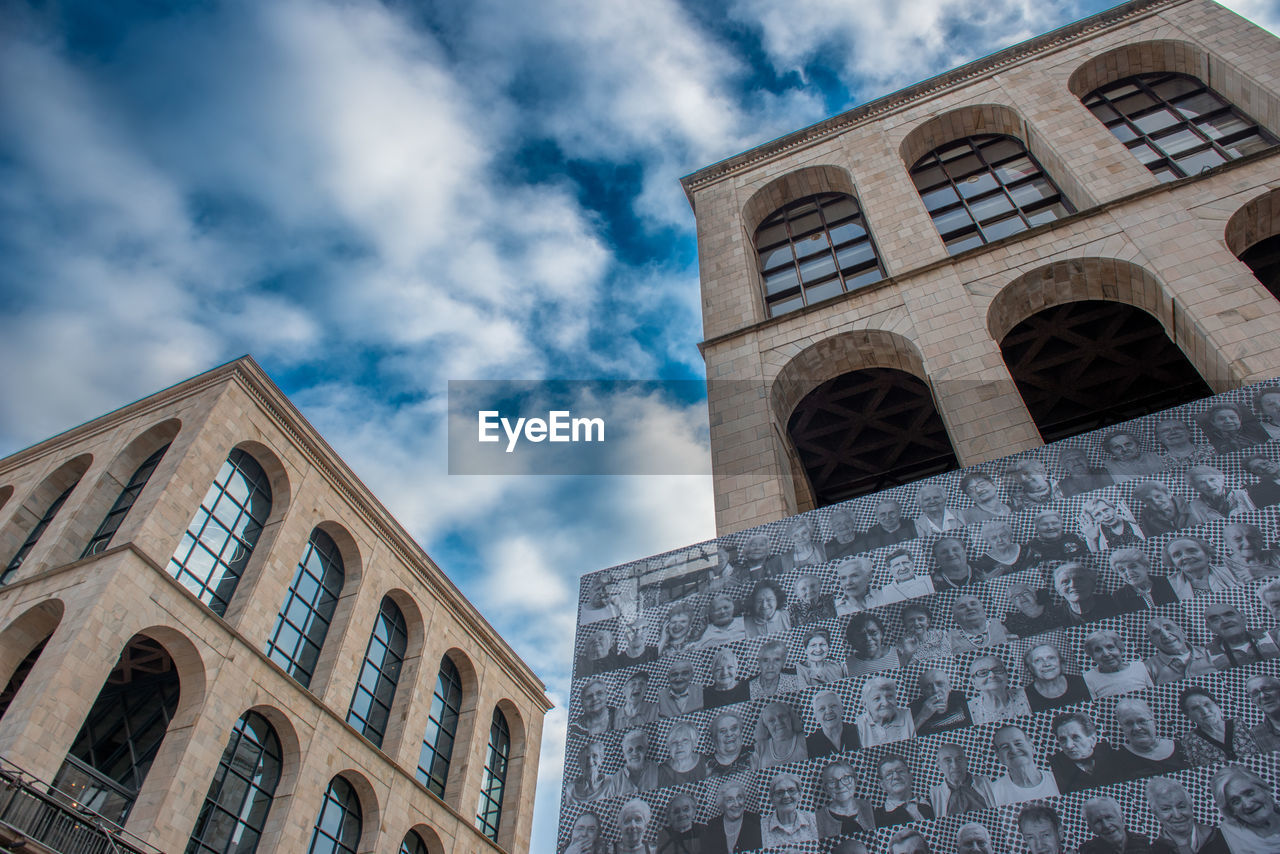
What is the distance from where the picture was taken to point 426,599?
30.0 metres

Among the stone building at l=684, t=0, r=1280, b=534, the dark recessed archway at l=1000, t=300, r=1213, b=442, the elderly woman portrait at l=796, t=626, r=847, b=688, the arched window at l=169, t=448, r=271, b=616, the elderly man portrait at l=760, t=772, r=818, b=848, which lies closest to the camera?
the elderly man portrait at l=760, t=772, r=818, b=848

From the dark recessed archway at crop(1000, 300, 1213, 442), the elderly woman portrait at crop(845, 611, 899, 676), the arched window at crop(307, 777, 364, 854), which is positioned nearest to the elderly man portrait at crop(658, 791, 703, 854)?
the elderly woman portrait at crop(845, 611, 899, 676)

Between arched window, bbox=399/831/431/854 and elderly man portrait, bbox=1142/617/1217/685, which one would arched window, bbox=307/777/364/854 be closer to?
arched window, bbox=399/831/431/854

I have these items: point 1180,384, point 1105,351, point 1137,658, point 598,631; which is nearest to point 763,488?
point 598,631

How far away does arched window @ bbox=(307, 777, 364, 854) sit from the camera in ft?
72.5

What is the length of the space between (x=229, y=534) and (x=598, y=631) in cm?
1550

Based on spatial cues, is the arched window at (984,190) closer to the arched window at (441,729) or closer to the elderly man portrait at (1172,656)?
the elderly man portrait at (1172,656)

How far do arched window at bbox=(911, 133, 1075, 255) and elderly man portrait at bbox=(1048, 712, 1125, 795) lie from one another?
34.0ft

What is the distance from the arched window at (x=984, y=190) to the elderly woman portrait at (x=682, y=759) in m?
11.0

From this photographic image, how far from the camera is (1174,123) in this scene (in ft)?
55.8

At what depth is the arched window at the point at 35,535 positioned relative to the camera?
2227 centimetres

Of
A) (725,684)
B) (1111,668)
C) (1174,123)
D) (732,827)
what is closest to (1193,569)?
(1111,668)

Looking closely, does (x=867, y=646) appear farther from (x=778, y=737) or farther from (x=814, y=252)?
(x=814, y=252)

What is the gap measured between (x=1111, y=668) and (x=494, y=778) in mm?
27423
